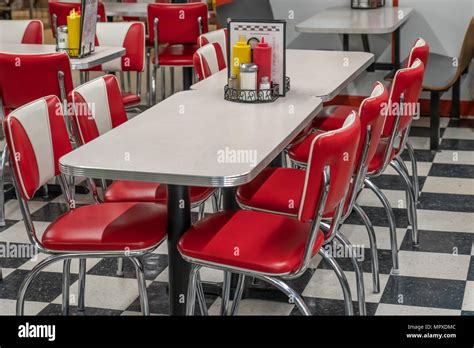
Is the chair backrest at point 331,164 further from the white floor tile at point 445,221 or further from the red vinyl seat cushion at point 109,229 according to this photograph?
the white floor tile at point 445,221

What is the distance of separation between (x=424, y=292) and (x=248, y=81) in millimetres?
1136

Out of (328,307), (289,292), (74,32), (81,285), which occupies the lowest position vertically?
(328,307)

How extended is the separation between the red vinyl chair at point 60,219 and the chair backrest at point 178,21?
10.9 ft

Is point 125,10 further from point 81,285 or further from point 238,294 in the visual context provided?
point 238,294

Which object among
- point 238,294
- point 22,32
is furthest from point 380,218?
point 22,32

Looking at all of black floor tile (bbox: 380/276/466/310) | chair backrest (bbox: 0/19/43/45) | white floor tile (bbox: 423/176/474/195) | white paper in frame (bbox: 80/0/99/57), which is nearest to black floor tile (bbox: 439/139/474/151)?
white floor tile (bbox: 423/176/474/195)

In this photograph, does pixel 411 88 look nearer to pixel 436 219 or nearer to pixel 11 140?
pixel 436 219

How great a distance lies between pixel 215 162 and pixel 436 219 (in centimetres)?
211

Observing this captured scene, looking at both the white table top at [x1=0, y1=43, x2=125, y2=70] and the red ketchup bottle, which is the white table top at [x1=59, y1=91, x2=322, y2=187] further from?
the white table top at [x1=0, y1=43, x2=125, y2=70]

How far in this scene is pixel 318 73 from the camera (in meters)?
4.07

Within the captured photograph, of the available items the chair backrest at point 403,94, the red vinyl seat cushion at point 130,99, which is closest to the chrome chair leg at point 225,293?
the chair backrest at point 403,94

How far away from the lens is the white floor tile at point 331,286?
3.60 metres

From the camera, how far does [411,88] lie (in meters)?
3.59
